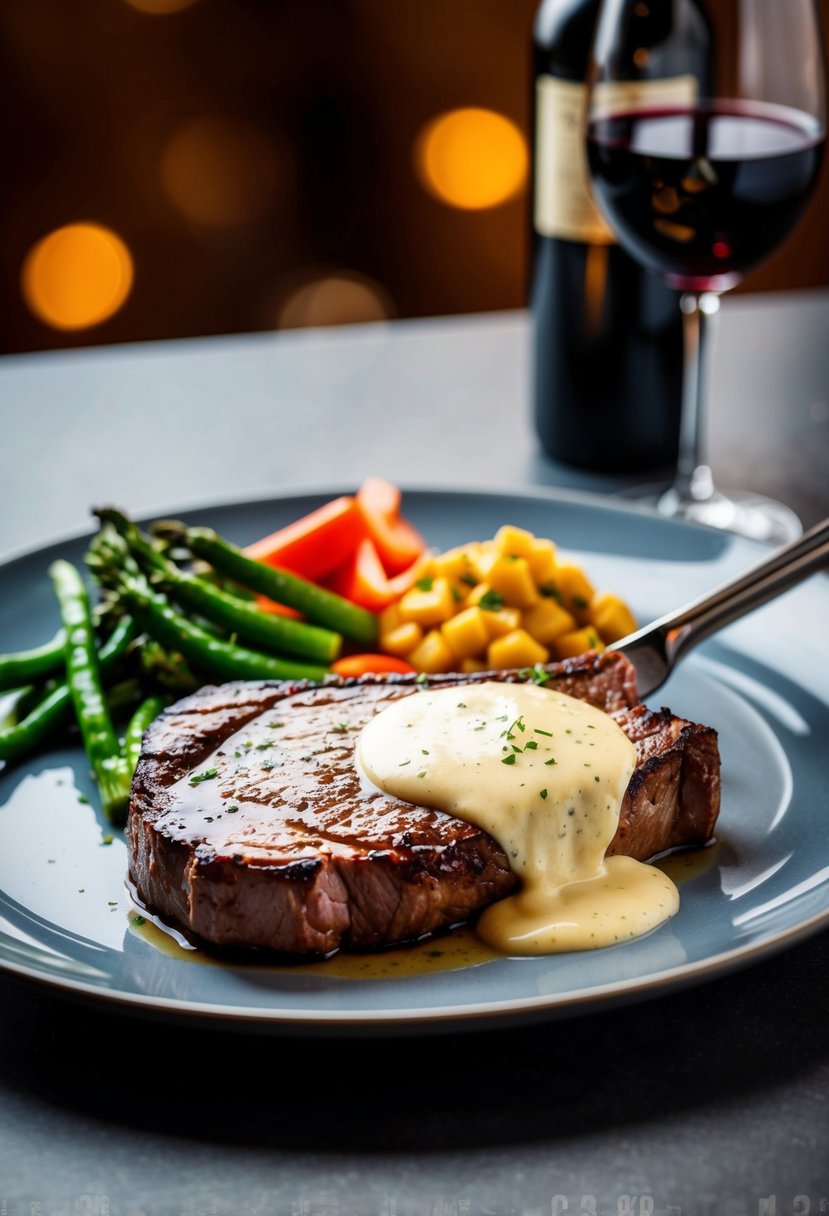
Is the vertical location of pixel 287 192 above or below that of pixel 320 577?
above

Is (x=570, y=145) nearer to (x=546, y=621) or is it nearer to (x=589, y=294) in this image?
(x=589, y=294)

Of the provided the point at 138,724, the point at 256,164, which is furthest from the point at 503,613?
the point at 256,164

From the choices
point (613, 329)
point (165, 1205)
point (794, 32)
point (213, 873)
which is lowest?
point (165, 1205)

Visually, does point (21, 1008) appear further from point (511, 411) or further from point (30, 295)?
point (30, 295)

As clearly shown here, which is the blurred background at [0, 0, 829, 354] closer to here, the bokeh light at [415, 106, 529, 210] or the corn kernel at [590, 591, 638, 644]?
the bokeh light at [415, 106, 529, 210]

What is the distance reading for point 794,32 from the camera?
8.77 ft

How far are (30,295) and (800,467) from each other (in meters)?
3.82

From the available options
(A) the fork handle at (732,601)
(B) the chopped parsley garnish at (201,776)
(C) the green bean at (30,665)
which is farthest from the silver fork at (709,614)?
(C) the green bean at (30,665)

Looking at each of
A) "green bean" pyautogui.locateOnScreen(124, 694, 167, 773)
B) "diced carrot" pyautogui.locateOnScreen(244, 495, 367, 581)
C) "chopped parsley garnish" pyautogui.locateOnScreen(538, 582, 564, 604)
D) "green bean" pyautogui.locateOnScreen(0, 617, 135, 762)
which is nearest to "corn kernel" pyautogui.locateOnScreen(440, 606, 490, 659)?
"chopped parsley garnish" pyautogui.locateOnScreen(538, 582, 564, 604)

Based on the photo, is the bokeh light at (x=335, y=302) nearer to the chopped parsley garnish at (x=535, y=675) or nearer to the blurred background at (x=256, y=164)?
the blurred background at (x=256, y=164)

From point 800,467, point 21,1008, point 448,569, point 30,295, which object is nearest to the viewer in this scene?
point 21,1008

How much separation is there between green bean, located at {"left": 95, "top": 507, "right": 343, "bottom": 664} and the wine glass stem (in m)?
0.98

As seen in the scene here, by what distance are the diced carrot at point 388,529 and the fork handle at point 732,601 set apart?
72 cm

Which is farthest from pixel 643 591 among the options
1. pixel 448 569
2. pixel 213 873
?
pixel 213 873
